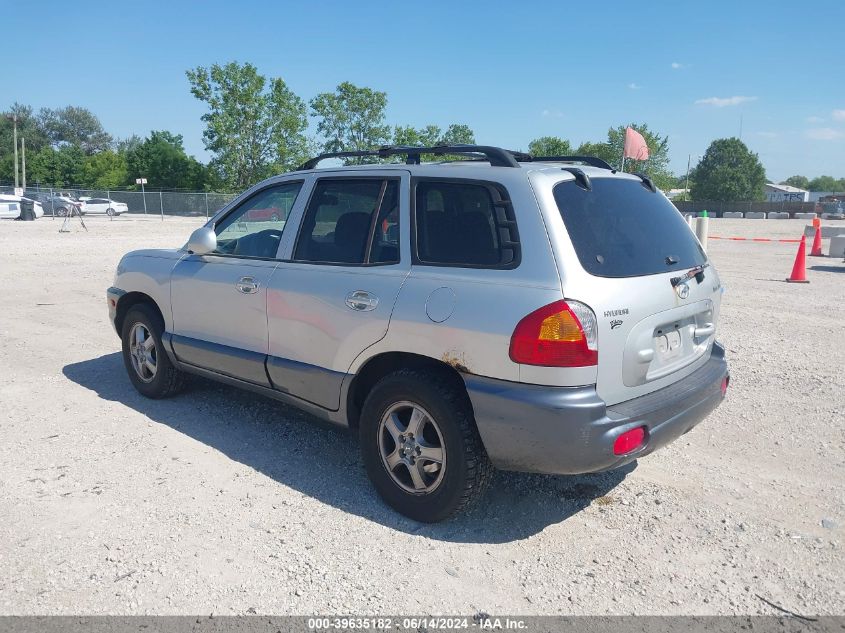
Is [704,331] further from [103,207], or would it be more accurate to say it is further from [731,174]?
[731,174]

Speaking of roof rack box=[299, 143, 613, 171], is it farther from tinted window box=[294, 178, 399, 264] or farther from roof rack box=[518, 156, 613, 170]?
tinted window box=[294, 178, 399, 264]

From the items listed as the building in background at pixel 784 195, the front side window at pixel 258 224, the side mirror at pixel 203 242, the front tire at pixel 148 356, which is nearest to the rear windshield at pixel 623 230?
the front side window at pixel 258 224

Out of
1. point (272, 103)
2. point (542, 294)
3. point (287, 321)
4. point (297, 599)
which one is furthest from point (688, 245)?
point (272, 103)

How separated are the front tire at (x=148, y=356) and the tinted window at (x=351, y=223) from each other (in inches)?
69.2

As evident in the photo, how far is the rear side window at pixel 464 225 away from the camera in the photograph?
3.32 metres

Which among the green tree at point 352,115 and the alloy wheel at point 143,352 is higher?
the green tree at point 352,115

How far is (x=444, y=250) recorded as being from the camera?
3539 mm

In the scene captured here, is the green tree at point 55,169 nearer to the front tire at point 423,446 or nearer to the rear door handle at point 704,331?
the front tire at point 423,446

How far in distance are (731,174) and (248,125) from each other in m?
83.8

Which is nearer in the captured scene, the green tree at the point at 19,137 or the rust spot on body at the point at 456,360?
the rust spot on body at the point at 456,360

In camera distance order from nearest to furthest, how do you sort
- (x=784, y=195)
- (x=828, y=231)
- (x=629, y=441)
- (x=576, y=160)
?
(x=629, y=441) < (x=576, y=160) < (x=828, y=231) < (x=784, y=195)

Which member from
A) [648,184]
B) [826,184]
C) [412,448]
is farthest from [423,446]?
[826,184]

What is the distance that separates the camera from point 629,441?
3.18 m

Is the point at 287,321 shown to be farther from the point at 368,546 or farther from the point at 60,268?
the point at 60,268
